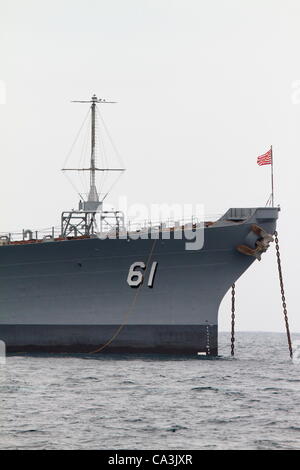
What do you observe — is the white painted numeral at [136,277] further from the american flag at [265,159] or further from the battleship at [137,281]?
the american flag at [265,159]

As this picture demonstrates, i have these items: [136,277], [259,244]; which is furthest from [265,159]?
[136,277]

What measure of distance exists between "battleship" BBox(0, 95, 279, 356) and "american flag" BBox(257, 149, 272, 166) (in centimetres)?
208

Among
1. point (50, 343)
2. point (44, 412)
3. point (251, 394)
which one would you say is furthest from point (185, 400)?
point (50, 343)

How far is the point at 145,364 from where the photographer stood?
38469 millimetres

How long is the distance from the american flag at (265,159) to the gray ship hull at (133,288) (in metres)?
2.18

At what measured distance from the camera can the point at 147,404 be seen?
27828mm

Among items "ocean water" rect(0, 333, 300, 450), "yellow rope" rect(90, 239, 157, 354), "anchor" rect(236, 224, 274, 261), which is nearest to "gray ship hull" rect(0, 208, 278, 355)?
"yellow rope" rect(90, 239, 157, 354)

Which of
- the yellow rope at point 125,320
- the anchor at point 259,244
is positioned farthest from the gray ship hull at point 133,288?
the anchor at point 259,244

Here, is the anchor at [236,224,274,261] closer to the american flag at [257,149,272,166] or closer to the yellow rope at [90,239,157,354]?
the american flag at [257,149,272,166]

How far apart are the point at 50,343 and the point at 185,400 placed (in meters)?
15.8

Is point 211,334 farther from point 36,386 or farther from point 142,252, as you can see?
→ point 36,386

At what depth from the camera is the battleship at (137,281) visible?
4094 cm

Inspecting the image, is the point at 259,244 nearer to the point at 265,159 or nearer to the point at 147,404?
the point at 265,159
